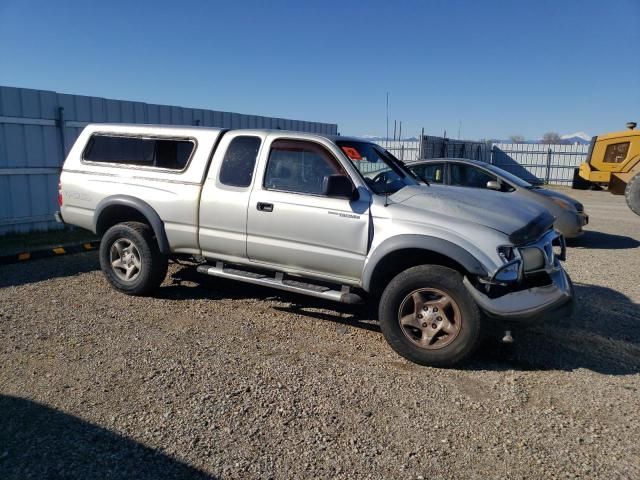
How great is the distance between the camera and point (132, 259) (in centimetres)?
615

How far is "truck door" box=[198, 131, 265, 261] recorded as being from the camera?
5.41m

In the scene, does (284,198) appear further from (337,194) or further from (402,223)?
(402,223)

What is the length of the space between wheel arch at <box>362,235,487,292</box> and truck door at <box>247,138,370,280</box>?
158mm

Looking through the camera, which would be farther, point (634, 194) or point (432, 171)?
point (634, 194)

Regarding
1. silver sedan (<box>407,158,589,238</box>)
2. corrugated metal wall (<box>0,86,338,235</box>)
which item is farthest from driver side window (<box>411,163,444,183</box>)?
corrugated metal wall (<box>0,86,338,235</box>)

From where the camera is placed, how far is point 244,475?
2951mm

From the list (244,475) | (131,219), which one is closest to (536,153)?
(131,219)

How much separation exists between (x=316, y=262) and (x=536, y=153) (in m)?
27.3

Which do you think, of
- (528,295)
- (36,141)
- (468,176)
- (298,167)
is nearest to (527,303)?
(528,295)

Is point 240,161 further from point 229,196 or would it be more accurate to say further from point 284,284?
point 284,284

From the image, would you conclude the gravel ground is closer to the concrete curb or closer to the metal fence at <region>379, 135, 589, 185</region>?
the concrete curb

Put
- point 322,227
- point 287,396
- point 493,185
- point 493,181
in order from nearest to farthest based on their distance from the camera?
point 287,396 < point 322,227 < point 493,185 < point 493,181

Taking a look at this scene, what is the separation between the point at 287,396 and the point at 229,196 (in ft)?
7.71

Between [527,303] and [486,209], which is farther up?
[486,209]
